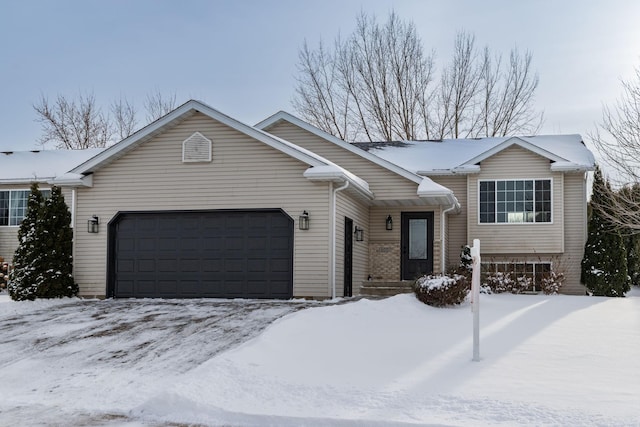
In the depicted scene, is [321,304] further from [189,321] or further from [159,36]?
[159,36]

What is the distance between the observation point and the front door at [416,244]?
2016 cm

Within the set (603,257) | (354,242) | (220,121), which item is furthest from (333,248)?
(603,257)

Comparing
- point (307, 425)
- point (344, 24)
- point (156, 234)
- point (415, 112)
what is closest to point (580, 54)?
point (156, 234)

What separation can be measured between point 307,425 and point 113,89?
37861 mm

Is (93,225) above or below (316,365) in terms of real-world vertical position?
above

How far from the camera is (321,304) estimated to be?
1484cm

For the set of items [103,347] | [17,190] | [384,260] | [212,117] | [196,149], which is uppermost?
[212,117]

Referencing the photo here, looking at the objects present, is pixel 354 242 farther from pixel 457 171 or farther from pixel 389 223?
pixel 457 171

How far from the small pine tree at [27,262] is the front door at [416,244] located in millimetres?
9704

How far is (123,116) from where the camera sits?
4184cm

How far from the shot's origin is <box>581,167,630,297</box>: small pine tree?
1944cm

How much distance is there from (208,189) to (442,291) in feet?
19.7

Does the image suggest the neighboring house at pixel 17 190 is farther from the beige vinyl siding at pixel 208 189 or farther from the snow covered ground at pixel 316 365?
the snow covered ground at pixel 316 365

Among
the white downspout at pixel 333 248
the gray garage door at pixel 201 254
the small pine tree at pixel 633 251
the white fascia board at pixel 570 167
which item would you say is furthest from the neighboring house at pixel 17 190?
the small pine tree at pixel 633 251
